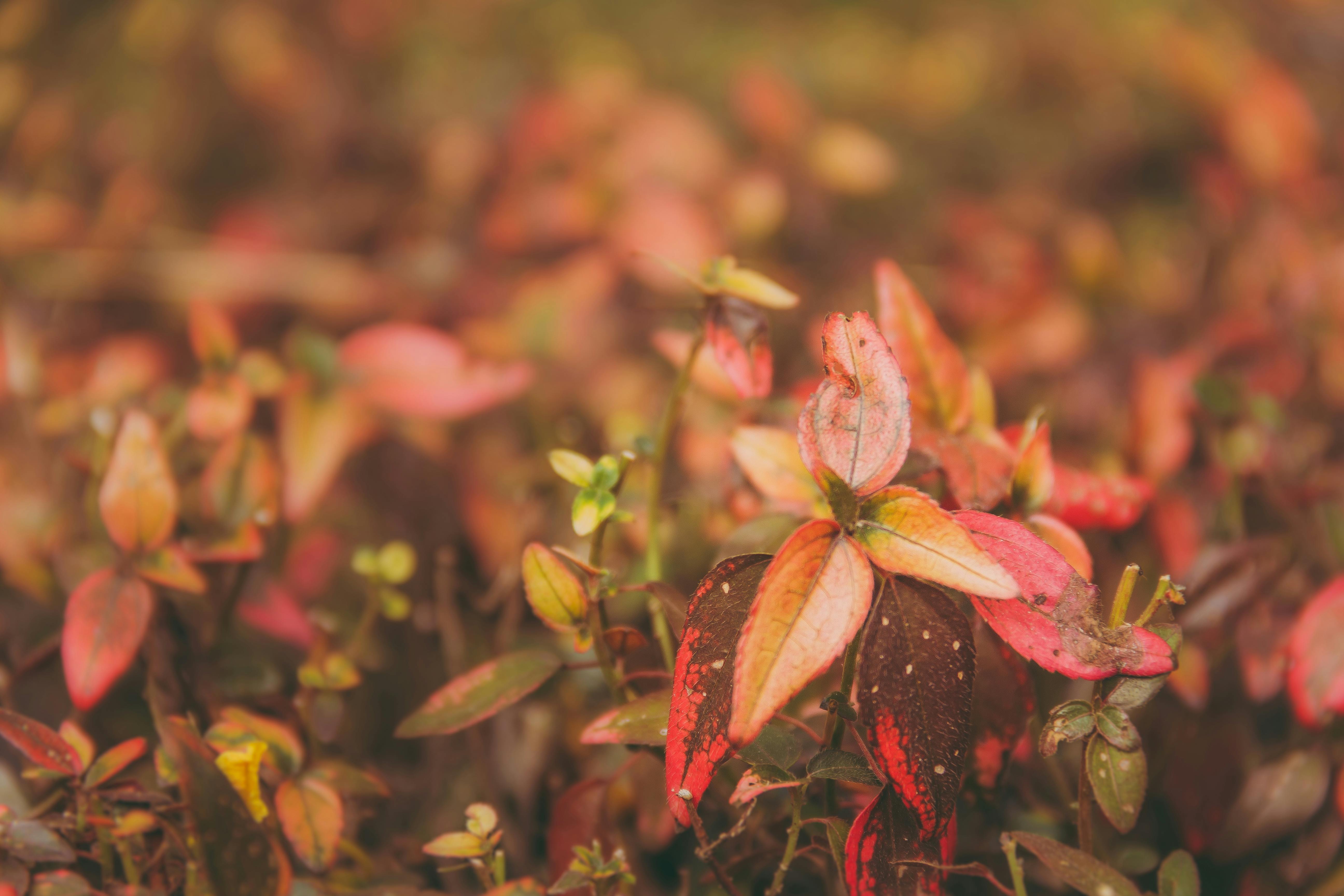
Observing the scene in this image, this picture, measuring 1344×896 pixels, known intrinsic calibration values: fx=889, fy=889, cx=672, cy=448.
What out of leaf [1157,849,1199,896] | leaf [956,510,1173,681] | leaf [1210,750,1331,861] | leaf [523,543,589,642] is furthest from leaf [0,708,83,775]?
leaf [1210,750,1331,861]

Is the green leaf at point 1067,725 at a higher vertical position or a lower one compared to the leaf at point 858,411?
lower

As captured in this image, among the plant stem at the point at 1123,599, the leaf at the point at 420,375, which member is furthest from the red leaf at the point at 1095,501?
the leaf at the point at 420,375

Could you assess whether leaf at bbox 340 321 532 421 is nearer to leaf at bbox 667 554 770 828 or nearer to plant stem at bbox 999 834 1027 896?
leaf at bbox 667 554 770 828

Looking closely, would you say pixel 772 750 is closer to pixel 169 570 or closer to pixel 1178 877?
pixel 1178 877

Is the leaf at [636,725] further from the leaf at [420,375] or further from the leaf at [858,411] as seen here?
the leaf at [420,375]

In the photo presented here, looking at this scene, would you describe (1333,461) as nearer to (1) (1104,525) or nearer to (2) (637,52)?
(1) (1104,525)

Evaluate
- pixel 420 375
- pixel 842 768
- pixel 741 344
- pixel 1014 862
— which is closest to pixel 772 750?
pixel 842 768
